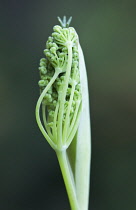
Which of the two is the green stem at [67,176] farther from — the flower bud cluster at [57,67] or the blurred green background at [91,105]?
the blurred green background at [91,105]

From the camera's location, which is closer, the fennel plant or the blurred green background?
the fennel plant

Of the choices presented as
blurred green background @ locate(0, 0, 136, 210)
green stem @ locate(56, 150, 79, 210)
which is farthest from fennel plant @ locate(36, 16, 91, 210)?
blurred green background @ locate(0, 0, 136, 210)

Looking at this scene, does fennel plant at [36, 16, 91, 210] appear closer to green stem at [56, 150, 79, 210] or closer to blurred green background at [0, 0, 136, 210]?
green stem at [56, 150, 79, 210]

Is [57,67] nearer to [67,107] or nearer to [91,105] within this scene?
[67,107]

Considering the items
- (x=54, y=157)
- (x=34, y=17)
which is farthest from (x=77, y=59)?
(x=34, y=17)

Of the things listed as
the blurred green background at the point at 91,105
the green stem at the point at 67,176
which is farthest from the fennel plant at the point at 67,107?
the blurred green background at the point at 91,105

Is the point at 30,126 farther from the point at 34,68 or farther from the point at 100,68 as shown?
the point at 100,68
